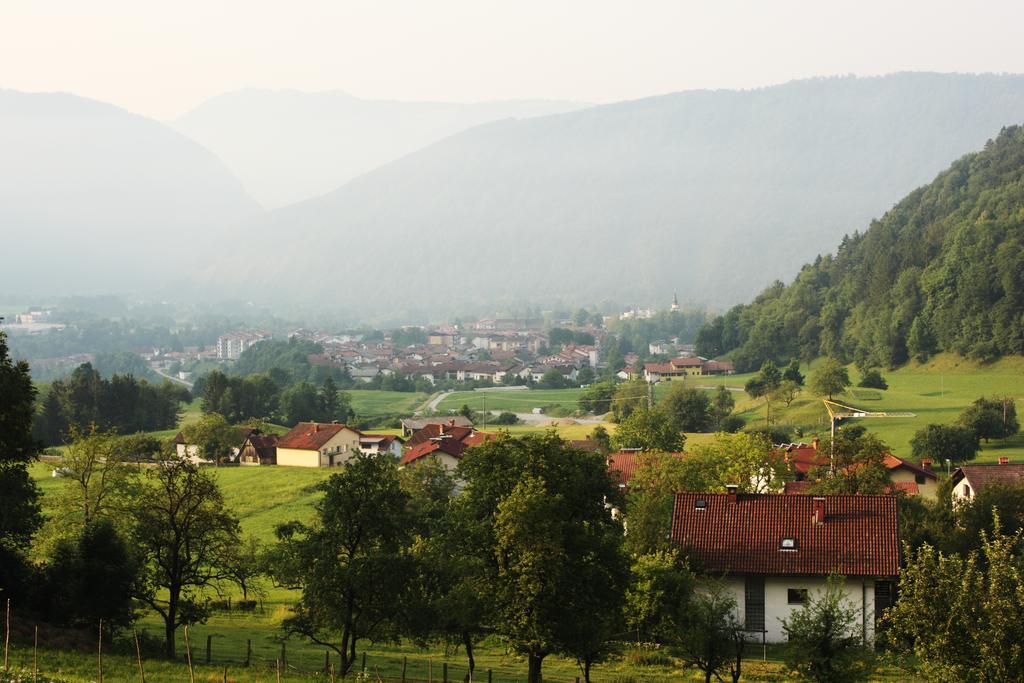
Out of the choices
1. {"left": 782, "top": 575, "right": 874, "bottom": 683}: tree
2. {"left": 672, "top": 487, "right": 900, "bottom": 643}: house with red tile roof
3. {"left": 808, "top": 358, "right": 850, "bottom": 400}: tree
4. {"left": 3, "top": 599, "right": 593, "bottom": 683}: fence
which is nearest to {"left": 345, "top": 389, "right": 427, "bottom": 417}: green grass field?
{"left": 808, "top": 358, "right": 850, "bottom": 400}: tree

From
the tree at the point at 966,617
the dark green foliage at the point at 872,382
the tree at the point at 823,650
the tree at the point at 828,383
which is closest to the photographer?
the tree at the point at 966,617

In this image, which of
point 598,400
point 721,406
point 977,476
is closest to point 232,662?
point 977,476

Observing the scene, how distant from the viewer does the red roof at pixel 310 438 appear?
233 feet

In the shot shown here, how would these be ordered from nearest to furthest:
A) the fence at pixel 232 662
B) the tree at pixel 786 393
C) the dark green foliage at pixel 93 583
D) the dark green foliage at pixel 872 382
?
1. the fence at pixel 232 662
2. the dark green foliage at pixel 93 583
3. the tree at pixel 786 393
4. the dark green foliage at pixel 872 382

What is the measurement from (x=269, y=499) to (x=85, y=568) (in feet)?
99.7

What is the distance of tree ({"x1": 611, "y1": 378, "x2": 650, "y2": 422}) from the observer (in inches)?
3762

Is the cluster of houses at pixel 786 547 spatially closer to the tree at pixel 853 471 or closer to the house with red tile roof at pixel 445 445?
the tree at pixel 853 471

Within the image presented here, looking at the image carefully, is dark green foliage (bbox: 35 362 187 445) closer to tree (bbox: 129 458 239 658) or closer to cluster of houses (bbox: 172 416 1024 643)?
cluster of houses (bbox: 172 416 1024 643)

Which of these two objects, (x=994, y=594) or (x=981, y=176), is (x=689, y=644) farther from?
(x=981, y=176)

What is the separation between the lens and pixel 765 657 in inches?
1204

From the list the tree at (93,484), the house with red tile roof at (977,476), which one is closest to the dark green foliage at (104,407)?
the tree at (93,484)

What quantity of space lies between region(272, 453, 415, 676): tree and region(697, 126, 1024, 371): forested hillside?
294 feet

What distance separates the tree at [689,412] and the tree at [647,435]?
12.6 metres

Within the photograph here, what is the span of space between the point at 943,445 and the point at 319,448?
3422cm
